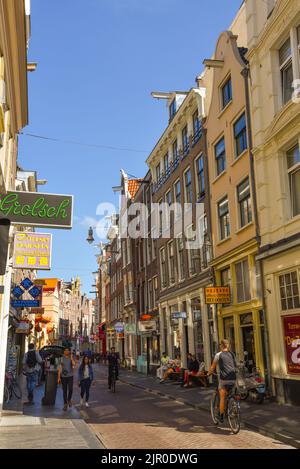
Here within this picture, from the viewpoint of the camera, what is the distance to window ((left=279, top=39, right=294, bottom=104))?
48.8ft

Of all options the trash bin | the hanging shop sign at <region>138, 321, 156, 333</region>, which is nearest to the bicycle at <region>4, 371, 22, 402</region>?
the trash bin

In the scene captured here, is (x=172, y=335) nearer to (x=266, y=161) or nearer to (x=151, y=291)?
(x=151, y=291)

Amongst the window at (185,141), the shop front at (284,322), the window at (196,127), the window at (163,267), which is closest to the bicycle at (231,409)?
the shop front at (284,322)

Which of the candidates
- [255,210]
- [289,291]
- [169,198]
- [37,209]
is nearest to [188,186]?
[169,198]

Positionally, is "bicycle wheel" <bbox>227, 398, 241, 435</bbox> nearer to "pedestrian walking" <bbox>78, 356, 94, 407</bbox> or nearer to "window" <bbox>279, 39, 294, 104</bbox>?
"pedestrian walking" <bbox>78, 356, 94, 407</bbox>

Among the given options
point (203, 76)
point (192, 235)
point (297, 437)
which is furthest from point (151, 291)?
point (297, 437)

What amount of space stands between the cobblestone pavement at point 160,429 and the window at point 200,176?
10.6 m

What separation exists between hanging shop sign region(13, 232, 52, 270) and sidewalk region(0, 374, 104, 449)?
3557mm

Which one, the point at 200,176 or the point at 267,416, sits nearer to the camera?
the point at 267,416

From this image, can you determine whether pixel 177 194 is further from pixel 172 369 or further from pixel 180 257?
pixel 172 369

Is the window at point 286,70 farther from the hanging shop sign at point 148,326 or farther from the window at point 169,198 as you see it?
the hanging shop sign at point 148,326

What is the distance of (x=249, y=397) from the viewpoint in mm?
14805

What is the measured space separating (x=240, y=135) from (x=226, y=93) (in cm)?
276

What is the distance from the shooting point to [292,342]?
13.9m
